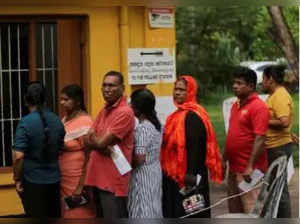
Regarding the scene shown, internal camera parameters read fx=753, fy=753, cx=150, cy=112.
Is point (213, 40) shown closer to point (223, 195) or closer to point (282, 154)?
point (223, 195)

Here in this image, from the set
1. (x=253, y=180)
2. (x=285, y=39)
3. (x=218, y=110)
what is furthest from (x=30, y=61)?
(x=218, y=110)

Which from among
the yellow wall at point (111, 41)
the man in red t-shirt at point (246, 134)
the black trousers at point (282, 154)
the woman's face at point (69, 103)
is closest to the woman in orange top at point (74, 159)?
the woman's face at point (69, 103)

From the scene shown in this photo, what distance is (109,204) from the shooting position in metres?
5.12

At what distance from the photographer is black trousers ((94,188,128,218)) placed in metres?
5.11

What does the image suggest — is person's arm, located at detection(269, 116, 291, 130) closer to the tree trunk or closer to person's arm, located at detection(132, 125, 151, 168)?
person's arm, located at detection(132, 125, 151, 168)

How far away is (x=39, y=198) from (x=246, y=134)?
1611mm

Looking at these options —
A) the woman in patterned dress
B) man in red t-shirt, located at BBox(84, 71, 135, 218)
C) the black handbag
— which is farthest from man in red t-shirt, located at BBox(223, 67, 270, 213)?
man in red t-shirt, located at BBox(84, 71, 135, 218)


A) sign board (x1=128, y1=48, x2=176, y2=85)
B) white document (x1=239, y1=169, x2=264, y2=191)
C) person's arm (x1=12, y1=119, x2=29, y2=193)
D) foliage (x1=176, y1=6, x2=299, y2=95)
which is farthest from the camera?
foliage (x1=176, y1=6, x2=299, y2=95)

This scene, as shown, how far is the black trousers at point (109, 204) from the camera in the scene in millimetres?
5109

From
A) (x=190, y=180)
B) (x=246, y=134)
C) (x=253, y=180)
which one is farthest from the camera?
(x=246, y=134)

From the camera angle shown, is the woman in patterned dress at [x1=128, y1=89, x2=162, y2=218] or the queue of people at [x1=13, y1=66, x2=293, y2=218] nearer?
the queue of people at [x1=13, y1=66, x2=293, y2=218]

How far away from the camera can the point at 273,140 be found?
6273 millimetres

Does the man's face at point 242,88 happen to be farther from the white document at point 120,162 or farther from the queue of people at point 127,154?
the white document at point 120,162

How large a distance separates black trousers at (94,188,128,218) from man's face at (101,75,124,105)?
63cm
